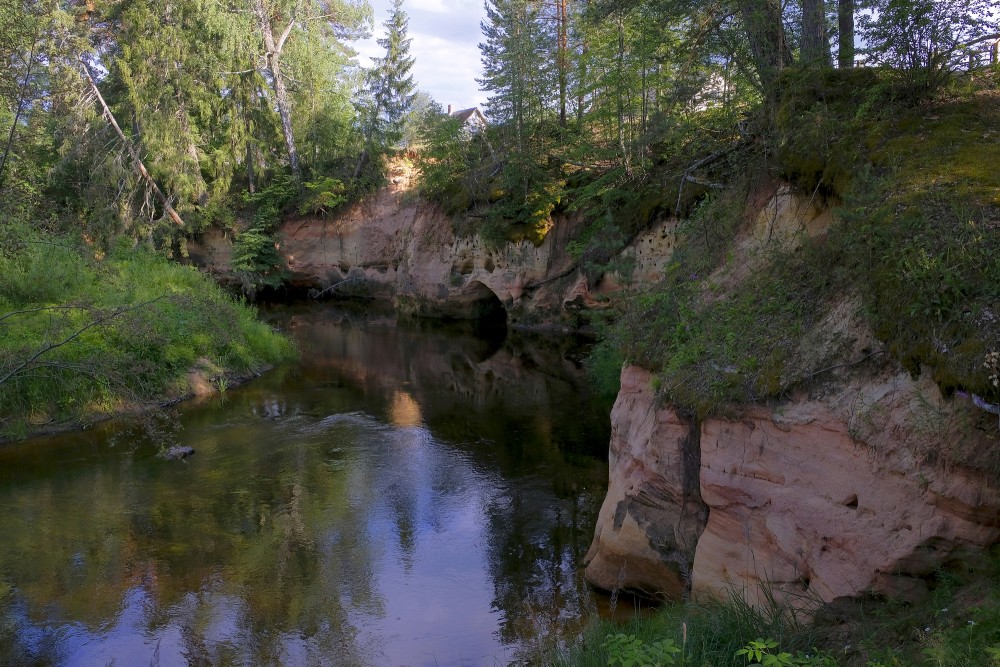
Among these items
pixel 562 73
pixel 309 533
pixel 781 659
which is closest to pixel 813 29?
pixel 309 533

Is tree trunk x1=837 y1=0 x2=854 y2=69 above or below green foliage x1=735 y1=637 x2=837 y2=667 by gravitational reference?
above

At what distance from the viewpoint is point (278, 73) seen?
3228 cm

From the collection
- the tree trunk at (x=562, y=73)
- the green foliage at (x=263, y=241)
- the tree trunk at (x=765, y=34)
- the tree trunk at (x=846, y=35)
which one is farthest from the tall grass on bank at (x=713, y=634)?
the green foliage at (x=263, y=241)

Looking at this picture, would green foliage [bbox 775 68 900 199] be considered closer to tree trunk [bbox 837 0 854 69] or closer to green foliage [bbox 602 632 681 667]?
tree trunk [bbox 837 0 854 69]

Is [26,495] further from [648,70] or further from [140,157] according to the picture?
[140,157]

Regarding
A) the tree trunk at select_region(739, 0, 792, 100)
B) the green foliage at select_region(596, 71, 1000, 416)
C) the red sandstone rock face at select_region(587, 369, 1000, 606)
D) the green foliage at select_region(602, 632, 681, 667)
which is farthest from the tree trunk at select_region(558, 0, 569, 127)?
the green foliage at select_region(602, 632, 681, 667)

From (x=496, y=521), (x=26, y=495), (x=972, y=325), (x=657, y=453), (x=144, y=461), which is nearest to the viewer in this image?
(x=972, y=325)

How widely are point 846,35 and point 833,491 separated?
771 centimetres

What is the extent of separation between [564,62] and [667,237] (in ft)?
34.5

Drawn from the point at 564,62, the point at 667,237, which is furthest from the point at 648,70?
the point at 564,62

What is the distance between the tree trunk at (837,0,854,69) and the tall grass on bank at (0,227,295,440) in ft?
31.9

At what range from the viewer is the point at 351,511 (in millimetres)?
10477

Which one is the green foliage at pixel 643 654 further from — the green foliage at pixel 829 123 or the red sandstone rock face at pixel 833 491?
the green foliage at pixel 829 123

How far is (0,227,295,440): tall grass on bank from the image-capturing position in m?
12.9
